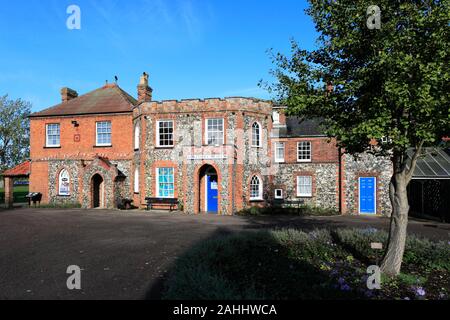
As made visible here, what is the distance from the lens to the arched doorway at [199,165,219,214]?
21703mm

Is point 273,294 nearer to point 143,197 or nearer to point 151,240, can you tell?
point 151,240

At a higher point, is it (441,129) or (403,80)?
(403,80)

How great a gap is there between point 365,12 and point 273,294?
625 centimetres

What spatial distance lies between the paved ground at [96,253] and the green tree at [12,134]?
36074mm

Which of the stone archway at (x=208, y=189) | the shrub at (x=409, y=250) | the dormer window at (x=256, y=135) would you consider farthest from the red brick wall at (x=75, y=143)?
the shrub at (x=409, y=250)

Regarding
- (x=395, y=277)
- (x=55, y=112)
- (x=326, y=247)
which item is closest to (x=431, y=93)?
(x=395, y=277)

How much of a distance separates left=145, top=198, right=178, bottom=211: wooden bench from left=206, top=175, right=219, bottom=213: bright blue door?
218cm

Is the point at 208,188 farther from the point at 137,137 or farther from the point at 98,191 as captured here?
the point at 98,191

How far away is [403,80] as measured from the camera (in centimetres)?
667

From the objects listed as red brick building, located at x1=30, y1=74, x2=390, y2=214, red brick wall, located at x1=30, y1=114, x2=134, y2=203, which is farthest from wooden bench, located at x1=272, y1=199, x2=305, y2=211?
red brick wall, located at x1=30, y1=114, x2=134, y2=203

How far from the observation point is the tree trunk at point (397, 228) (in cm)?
733

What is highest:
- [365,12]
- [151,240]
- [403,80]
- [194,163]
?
[365,12]
